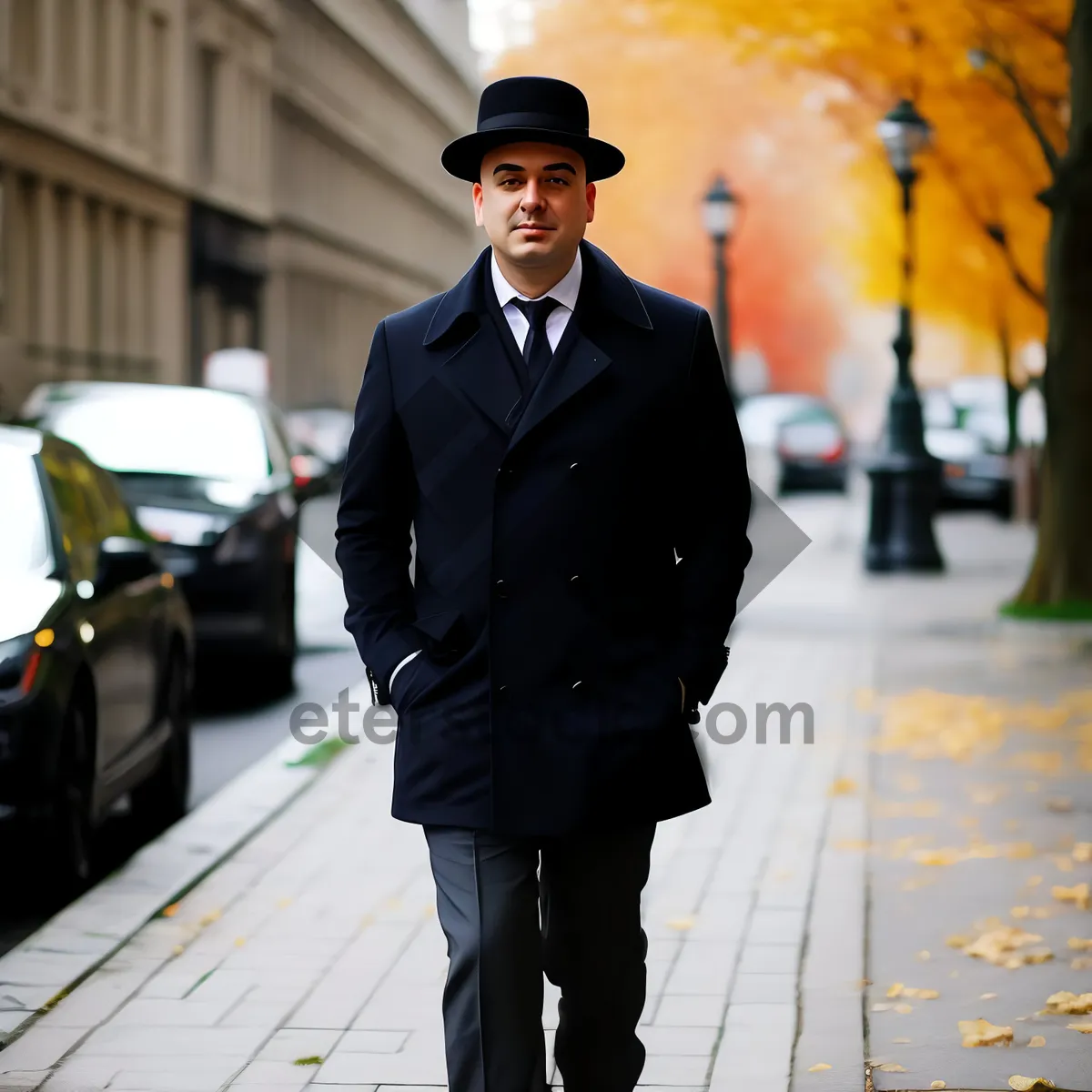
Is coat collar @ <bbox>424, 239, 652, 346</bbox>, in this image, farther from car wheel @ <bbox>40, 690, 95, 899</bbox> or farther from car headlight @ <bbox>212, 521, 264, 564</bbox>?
car headlight @ <bbox>212, 521, 264, 564</bbox>

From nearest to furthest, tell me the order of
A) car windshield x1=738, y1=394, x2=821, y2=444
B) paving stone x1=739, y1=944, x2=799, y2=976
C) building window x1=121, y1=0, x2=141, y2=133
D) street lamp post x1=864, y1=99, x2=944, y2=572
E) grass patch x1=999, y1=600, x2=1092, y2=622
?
1. paving stone x1=739, y1=944, x2=799, y2=976
2. grass patch x1=999, y1=600, x2=1092, y2=622
3. street lamp post x1=864, y1=99, x2=944, y2=572
4. car windshield x1=738, y1=394, x2=821, y2=444
5. building window x1=121, y1=0, x2=141, y2=133

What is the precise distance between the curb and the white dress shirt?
2358mm

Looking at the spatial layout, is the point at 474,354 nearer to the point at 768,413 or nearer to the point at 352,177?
the point at 768,413

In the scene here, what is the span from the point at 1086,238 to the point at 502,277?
12217mm

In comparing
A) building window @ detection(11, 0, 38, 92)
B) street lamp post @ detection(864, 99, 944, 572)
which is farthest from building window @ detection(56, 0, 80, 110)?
street lamp post @ detection(864, 99, 944, 572)

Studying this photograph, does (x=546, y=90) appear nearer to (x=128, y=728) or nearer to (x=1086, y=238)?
(x=128, y=728)

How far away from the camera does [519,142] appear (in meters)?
4.04

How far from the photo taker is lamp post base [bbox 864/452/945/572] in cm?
2145

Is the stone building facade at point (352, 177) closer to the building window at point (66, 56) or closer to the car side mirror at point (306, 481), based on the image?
the building window at point (66, 56)

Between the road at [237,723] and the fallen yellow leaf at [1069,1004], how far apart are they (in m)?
2.13

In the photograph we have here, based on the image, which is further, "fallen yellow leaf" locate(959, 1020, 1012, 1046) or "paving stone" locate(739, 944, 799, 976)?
"paving stone" locate(739, 944, 799, 976)

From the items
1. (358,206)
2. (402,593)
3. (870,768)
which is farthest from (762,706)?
(358,206)

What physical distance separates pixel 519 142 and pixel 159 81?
39902mm

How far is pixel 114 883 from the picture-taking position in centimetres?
730
